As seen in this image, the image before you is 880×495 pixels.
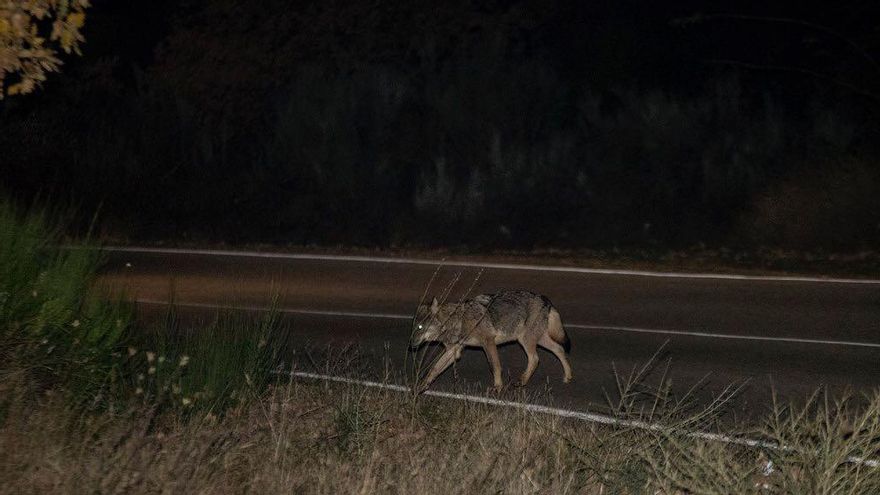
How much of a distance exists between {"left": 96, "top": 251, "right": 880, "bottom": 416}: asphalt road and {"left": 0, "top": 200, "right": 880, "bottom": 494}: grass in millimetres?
1245

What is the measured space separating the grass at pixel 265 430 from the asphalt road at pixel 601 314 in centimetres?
125

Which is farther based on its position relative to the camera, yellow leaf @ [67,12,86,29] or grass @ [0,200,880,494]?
yellow leaf @ [67,12,86,29]

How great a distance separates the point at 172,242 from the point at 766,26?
16272 millimetres

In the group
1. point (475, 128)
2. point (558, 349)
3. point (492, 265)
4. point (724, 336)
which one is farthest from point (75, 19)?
→ point (475, 128)

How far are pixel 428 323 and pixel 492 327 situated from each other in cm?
74

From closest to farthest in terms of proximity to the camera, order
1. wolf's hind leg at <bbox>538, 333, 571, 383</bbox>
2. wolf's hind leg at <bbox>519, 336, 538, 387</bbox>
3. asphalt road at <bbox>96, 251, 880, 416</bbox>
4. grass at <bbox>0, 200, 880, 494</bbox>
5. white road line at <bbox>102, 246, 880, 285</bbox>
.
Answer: grass at <bbox>0, 200, 880, 494</bbox>
wolf's hind leg at <bbox>519, 336, 538, 387</bbox>
wolf's hind leg at <bbox>538, 333, 571, 383</bbox>
asphalt road at <bbox>96, 251, 880, 416</bbox>
white road line at <bbox>102, 246, 880, 285</bbox>

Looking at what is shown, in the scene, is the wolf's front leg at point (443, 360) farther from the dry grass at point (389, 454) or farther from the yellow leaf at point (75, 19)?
the yellow leaf at point (75, 19)

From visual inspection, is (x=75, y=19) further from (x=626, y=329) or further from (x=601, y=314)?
(x=601, y=314)

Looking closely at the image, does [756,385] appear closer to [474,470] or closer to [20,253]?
[474,470]

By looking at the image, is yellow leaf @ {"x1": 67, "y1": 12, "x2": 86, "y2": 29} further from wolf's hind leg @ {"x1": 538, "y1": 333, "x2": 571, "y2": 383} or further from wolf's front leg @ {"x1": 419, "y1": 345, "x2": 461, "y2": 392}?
wolf's hind leg @ {"x1": 538, "y1": 333, "x2": 571, "y2": 383}

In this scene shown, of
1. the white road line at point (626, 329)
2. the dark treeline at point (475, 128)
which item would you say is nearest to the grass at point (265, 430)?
the white road line at point (626, 329)

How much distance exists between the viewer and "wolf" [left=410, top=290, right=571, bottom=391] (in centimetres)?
1158

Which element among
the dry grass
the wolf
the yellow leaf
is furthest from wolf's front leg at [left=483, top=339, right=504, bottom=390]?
the yellow leaf

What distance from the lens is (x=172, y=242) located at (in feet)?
81.8
